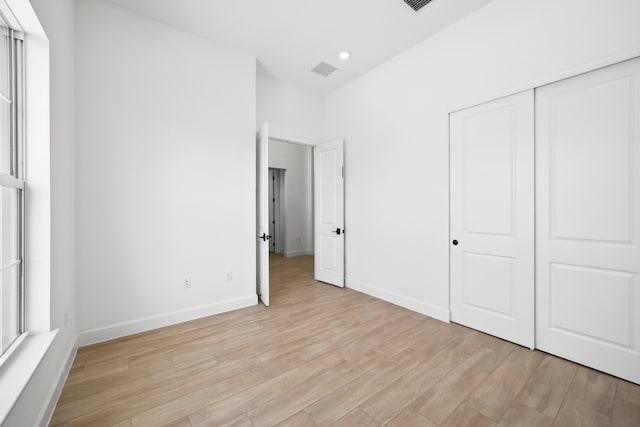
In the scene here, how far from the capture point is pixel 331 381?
1.91 metres

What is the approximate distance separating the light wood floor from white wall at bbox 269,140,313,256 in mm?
4513

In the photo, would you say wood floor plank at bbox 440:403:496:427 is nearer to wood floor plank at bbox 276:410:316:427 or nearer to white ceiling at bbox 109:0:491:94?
wood floor plank at bbox 276:410:316:427

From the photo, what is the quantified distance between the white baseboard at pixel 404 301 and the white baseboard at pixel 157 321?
154 centimetres

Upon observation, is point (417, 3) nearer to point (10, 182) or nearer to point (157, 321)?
point (10, 182)

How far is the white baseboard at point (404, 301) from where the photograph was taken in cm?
296

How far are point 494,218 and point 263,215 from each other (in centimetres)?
259

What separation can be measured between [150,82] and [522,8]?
360cm

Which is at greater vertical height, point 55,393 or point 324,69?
point 324,69

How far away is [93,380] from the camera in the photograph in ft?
6.29

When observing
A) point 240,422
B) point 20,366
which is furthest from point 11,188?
point 240,422

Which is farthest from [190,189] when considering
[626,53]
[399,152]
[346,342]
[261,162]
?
[626,53]

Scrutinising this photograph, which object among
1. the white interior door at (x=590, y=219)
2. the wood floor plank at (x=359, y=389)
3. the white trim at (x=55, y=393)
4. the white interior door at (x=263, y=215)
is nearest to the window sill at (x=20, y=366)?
the white trim at (x=55, y=393)

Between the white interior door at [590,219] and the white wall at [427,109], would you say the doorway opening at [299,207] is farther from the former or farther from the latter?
the white interior door at [590,219]

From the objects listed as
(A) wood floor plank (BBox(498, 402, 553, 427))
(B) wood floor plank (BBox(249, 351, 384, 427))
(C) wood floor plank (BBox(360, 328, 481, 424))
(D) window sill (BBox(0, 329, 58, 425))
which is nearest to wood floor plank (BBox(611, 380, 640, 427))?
(A) wood floor plank (BBox(498, 402, 553, 427))
